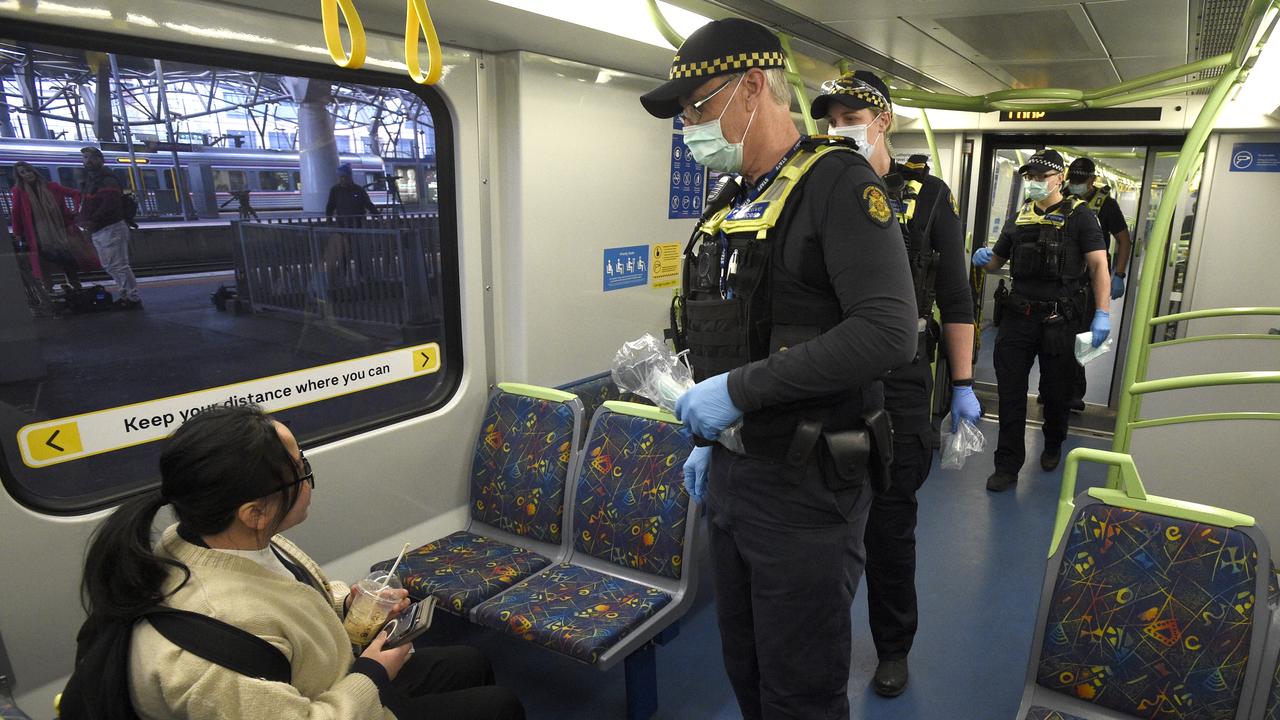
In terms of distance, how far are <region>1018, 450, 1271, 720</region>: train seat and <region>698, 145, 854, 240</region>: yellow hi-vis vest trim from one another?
1.19 metres

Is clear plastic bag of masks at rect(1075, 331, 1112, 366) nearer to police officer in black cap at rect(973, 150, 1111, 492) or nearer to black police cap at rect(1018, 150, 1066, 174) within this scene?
police officer in black cap at rect(973, 150, 1111, 492)

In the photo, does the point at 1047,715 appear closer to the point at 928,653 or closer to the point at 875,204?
the point at 928,653

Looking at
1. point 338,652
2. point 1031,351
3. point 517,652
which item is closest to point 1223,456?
point 1031,351

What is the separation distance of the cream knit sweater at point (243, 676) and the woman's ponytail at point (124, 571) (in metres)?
0.03

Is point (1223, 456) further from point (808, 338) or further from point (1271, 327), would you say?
point (1271, 327)

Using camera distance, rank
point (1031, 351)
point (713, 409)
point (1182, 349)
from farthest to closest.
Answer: point (1031, 351), point (1182, 349), point (713, 409)

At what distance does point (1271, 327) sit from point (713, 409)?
218 inches

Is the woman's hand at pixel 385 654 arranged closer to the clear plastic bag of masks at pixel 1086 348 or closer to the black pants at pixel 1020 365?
the black pants at pixel 1020 365

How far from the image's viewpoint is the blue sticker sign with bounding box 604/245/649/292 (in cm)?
380

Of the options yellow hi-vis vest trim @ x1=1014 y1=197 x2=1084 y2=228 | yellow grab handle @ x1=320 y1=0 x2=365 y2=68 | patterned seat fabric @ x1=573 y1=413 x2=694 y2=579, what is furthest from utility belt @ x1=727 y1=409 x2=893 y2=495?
yellow hi-vis vest trim @ x1=1014 y1=197 x2=1084 y2=228

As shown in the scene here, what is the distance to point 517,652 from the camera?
3.12 m

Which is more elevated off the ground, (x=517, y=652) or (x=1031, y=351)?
(x=1031, y=351)

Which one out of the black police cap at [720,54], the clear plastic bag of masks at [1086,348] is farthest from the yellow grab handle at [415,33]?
the clear plastic bag of masks at [1086,348]

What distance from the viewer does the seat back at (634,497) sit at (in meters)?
2.81
